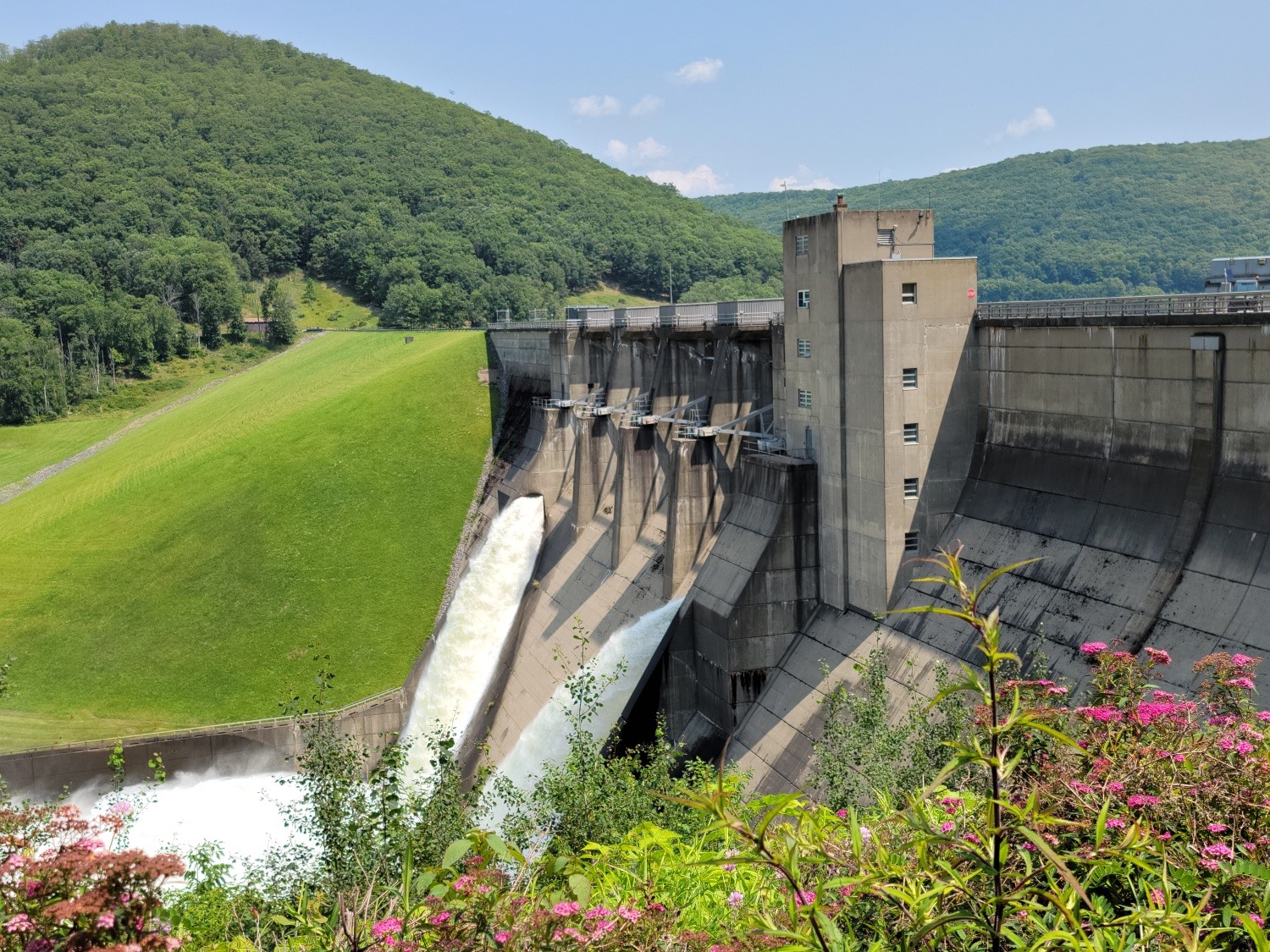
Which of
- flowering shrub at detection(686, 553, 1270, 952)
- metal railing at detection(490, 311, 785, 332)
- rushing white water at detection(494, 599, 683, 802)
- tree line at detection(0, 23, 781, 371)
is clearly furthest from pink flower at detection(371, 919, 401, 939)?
tree line at detection(0, 23, 781, 371)

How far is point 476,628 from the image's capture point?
5025 centimetres

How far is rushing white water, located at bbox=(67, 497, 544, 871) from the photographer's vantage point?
37.4 m

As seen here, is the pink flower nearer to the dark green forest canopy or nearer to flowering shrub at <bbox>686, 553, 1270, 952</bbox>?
flowering shrub at <bbox>686, 553, 1270, 952</bbox>

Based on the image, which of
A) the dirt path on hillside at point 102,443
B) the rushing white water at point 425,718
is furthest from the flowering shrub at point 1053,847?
the dirt path on hillside at point 102,443

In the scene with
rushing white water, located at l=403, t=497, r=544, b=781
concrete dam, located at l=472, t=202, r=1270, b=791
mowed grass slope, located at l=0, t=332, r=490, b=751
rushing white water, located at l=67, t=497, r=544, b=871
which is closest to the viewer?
concrete dam, located at l=472, t=202, r=1270, b=791

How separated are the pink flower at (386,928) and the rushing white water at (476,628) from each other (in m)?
32.6

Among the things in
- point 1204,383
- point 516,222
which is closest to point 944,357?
point 1204,383

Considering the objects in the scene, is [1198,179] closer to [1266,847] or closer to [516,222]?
[516,222]

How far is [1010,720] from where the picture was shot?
715 cm

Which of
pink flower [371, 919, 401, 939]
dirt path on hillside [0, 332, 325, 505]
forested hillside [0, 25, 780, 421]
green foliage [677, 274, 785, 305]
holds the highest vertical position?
forested hillside [0, 25, 780, 421]

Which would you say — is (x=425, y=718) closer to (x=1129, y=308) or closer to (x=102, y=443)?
(x=1129, y=308)

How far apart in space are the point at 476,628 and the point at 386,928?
136 ft

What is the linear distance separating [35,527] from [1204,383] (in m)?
61.2

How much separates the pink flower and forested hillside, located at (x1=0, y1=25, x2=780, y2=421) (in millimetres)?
104930
